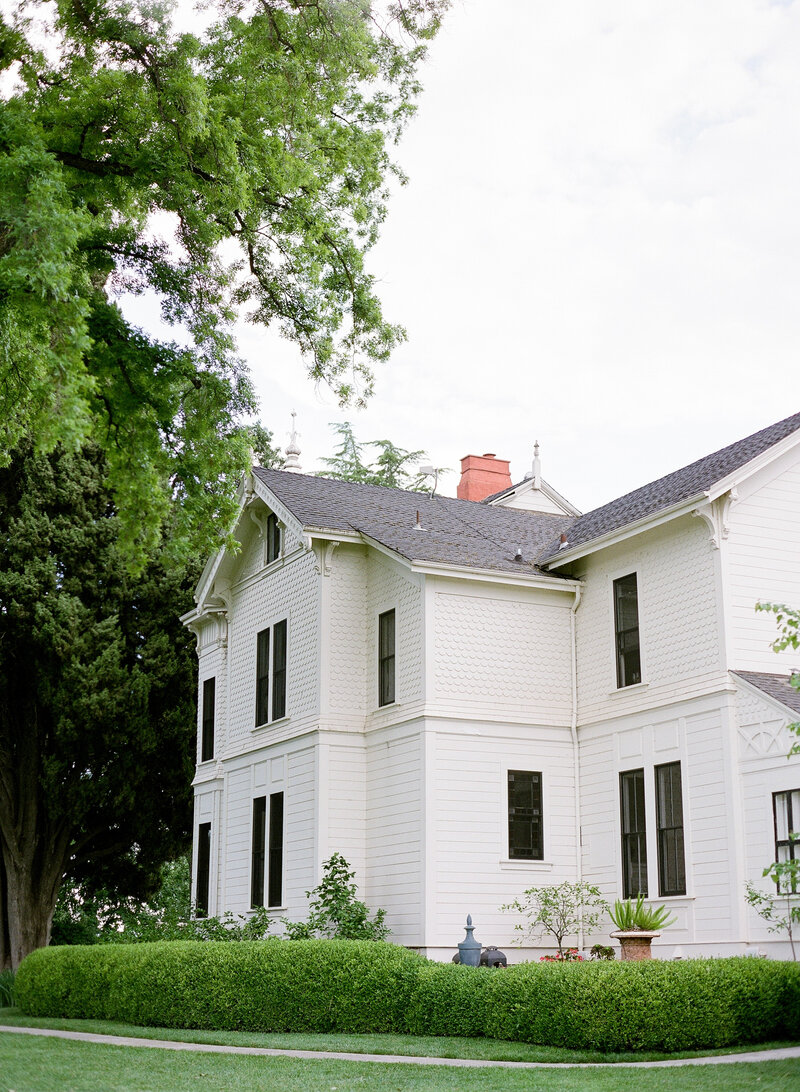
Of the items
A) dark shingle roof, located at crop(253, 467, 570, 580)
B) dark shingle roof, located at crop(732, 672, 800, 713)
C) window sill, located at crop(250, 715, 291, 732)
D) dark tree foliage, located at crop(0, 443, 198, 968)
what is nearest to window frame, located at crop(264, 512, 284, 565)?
dark shingle roof, located at crop(253, 467, 570, 580)

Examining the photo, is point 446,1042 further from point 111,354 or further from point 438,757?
point 111,354

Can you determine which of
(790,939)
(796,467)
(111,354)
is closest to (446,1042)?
(790,939)

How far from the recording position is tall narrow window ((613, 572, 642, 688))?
20.9 metres

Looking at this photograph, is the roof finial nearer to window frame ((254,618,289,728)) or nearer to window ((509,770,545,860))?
window frame ((254,618,289,728))

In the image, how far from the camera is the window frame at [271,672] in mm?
24141

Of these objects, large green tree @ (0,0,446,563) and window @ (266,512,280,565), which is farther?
window @ (266,512,280,565)

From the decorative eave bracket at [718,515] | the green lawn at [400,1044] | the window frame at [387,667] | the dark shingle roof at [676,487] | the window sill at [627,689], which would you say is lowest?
the green lawn at [400,1044]

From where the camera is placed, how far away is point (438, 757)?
20375 millimetres

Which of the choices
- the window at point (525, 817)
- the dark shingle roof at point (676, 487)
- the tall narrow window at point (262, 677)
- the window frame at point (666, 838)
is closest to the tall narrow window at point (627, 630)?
the dark shingle roof at point (676, 487)

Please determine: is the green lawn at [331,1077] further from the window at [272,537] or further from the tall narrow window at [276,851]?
the window at [272,537]

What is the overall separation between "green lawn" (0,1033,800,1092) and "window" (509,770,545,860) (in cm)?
801

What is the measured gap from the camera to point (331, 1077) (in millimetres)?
12039

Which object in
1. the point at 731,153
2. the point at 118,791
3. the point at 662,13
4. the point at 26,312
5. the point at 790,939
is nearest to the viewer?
the point at 26,312

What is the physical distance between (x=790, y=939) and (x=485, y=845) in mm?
5344
